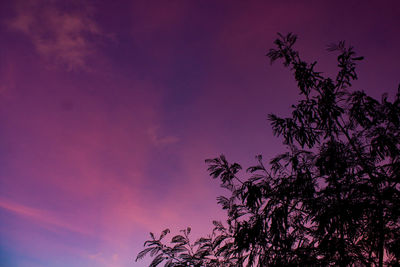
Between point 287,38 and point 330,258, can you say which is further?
point 287,38

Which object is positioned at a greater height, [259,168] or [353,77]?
[353,77]

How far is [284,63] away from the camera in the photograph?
6.01 meters

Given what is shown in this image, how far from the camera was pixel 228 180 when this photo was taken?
6219 mm

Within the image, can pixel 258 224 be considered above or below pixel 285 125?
below

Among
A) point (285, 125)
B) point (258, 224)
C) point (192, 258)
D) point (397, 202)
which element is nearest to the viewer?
point (397, 202)

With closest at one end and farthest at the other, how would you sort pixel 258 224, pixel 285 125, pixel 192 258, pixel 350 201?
pixel 350 201, pixel 258 224, pixel 285 125, pixel 192 258

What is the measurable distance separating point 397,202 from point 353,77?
2.59 meters

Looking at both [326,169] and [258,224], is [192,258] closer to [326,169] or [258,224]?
[258,224]

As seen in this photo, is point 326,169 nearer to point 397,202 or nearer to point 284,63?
point 397,202

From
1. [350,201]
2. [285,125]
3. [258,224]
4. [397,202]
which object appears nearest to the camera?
[397,202]

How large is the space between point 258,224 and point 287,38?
427 centimetres

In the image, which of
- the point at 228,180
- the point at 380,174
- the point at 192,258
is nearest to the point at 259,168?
the point at 228,180

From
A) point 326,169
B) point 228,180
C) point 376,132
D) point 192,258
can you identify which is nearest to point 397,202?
point 326,169

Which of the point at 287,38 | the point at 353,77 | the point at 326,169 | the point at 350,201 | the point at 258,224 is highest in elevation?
the point at 287,38
